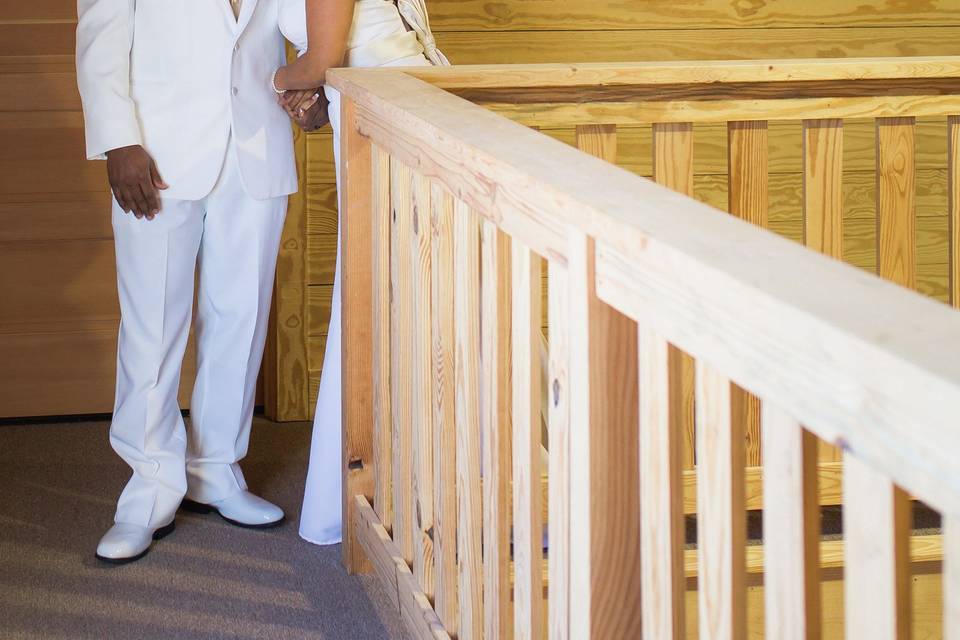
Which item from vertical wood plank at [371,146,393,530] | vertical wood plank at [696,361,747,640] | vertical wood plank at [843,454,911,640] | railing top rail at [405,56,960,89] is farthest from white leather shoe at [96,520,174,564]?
vertical wood plank at [843,454,911,640]

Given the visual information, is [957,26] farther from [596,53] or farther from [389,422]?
[389,422]

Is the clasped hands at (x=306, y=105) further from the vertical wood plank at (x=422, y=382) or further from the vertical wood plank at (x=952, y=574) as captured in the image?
the vertical wood plank at (x=952, y=574)

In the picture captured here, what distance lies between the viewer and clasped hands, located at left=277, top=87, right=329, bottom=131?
7.52ft

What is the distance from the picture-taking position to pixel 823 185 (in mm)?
2176

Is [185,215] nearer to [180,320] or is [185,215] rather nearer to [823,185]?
[180,320]

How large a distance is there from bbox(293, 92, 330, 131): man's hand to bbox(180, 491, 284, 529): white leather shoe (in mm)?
734

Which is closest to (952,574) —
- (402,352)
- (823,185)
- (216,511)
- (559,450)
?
(559,450)

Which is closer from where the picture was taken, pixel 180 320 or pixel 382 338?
pixel 382 338

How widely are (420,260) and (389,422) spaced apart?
1.40 ft

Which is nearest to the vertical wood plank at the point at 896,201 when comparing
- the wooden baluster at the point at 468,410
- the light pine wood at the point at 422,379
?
the light pine wood at the point at 422,379

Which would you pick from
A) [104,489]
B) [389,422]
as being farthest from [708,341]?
[104,489]

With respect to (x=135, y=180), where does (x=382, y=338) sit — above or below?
below

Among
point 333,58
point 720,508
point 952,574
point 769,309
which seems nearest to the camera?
point 952,574

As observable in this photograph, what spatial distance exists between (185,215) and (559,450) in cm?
138
